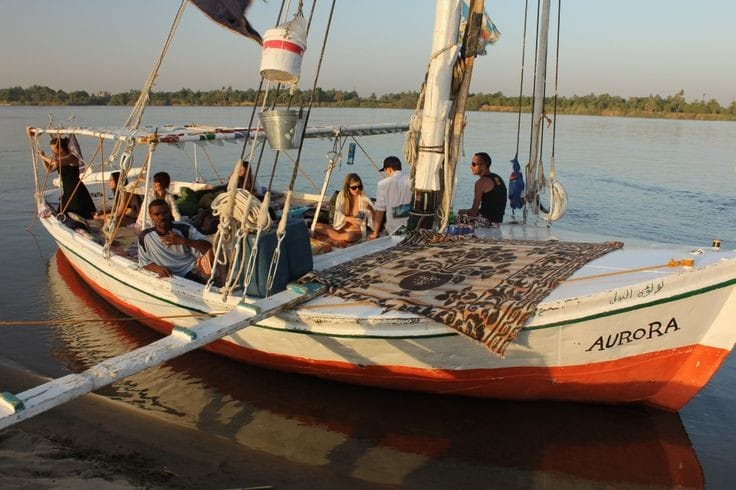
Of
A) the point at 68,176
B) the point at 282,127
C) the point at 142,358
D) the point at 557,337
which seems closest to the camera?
the point at 142,358

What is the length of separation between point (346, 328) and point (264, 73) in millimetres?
2390

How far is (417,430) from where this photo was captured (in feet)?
18.0

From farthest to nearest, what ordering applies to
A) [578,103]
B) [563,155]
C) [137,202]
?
[578,103]
[563,155]
[137,202]

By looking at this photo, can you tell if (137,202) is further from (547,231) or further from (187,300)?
(547,231)

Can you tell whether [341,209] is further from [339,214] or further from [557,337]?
[557,337]

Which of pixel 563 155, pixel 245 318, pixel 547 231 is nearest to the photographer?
pixel 245 318

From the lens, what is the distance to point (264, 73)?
17.7ft

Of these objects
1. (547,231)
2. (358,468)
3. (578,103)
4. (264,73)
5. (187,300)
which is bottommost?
(358,468)

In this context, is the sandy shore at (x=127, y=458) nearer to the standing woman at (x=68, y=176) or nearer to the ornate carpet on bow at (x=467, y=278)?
→ the ornate carpet on bow at (x=467, y=278)

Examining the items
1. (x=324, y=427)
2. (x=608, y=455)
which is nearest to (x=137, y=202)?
(x=324, y=427)

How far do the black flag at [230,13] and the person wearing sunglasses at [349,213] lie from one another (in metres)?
2.34

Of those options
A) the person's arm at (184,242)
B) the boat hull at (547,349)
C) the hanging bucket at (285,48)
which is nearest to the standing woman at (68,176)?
the person's arm at (184,242)

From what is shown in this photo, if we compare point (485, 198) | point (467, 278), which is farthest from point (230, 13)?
point (467, 278)

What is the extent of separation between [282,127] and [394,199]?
106 inches
